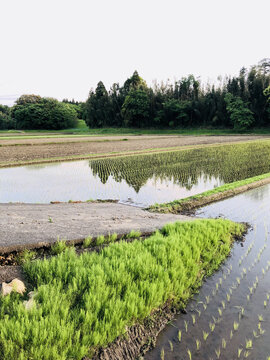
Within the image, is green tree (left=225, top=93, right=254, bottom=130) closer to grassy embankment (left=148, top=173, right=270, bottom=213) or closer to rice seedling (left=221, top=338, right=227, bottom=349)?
grassy embankment (left=148, top=173, right=270, bottom=213)

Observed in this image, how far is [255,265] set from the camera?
164 inches

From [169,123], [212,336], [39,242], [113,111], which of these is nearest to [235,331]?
[212,336]

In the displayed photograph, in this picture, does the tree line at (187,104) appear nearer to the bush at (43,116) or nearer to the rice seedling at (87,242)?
the bush at (43,116)

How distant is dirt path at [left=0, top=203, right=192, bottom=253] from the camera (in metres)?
4.12

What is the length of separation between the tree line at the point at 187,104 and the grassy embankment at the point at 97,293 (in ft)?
141

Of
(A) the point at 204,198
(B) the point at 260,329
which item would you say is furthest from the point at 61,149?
(B) the point at 260,329

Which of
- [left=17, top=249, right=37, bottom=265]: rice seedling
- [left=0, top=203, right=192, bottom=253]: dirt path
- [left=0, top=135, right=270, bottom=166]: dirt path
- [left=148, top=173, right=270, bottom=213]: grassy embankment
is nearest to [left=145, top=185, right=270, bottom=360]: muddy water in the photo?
[left=0, top=203, right=192, bottom=253]: dirt path

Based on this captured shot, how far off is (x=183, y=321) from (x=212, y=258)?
1.59 metres

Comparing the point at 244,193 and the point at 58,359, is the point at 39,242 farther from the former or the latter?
the point at 244,193

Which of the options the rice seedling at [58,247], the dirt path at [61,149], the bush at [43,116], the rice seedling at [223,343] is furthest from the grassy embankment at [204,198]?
the bush at [43,116]

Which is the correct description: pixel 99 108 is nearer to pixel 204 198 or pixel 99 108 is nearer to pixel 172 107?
pixel 172 107

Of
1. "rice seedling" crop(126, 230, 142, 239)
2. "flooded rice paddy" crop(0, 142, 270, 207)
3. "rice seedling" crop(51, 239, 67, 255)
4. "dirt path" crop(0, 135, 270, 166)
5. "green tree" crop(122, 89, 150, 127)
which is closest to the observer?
"rice seedling" crop(51, 239, 67, 255)

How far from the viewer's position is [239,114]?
141 feet

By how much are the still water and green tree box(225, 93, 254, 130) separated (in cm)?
3533
